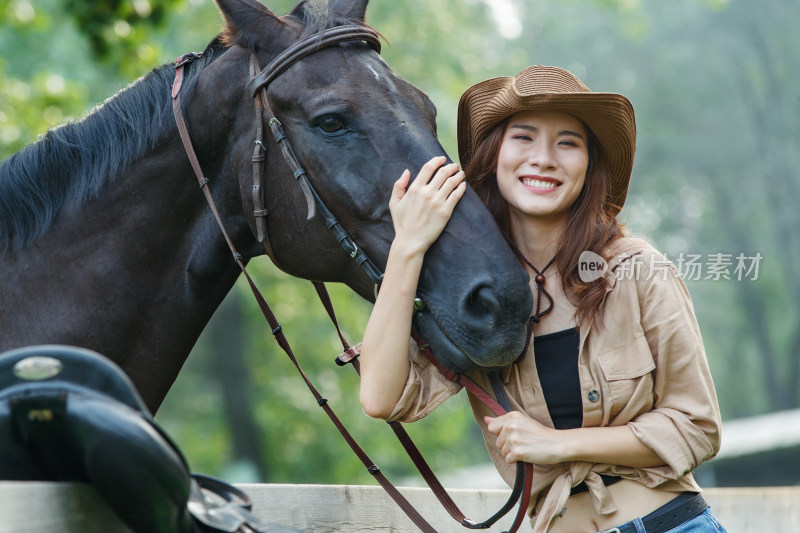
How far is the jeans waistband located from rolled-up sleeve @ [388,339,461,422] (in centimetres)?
63

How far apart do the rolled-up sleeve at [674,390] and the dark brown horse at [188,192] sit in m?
0.64

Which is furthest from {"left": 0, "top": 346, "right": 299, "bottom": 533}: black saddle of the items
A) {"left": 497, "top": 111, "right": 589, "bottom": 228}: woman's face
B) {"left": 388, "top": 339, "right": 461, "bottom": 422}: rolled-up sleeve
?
{"left": 497, "top": 111, "right": 589, "bottom": 228}: woman's face

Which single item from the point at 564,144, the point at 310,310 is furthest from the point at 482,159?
the point at 310,310

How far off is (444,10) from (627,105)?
11031 millimetres

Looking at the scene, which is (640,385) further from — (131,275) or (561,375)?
(131,275)

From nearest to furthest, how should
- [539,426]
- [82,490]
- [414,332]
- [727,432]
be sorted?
[82,490] < [539,426] < [414,332] < [727,432]

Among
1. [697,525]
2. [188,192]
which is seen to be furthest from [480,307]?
[188,192]

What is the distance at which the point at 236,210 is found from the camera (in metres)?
3.07

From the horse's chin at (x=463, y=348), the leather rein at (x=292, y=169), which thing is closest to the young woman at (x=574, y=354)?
the horse's chin at (x=463, y=348)

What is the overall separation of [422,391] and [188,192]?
1.12 metres

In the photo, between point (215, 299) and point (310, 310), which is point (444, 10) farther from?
point (215, 299)

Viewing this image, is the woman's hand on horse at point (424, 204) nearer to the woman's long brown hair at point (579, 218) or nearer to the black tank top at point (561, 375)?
the woman's long brown hair at point (579, 218)

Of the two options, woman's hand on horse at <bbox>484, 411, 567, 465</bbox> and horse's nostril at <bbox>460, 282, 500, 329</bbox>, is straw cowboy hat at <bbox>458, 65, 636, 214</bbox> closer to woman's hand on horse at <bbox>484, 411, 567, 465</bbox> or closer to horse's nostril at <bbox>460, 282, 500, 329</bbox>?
horse's nostril at <bbox>460, 282, 500, 329</bbox>

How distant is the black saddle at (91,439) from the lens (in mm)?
1602
